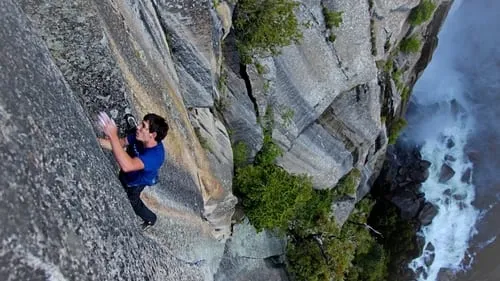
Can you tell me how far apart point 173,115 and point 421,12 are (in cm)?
1106

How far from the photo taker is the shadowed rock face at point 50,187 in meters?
3.81

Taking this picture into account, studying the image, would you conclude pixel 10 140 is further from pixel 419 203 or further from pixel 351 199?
pixel 419 203

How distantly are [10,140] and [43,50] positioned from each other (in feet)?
5.28

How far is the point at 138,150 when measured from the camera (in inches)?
229

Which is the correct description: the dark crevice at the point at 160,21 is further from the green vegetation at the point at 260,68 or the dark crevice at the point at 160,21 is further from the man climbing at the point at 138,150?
the man climbing at the point at 138,150

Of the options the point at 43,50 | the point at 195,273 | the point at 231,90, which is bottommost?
the point at 195,273

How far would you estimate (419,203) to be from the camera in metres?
21.2

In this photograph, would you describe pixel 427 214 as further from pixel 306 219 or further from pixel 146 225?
pixel 146 225

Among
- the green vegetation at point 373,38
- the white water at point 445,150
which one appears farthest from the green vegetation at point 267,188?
the white water at point 445,150

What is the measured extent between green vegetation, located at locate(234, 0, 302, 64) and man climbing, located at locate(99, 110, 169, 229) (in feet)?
19.7

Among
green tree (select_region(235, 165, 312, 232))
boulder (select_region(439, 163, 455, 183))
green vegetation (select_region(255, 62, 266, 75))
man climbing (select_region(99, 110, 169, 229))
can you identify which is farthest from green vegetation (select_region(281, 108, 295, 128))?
boulder (select_region(439, 163, 455, 183))

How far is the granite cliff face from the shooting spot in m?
4.16

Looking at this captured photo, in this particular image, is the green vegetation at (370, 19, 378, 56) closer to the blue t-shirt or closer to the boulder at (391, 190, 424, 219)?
the boulder at (391, 190, 424, 219)

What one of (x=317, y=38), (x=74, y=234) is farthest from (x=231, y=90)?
(x=74, y=234)
